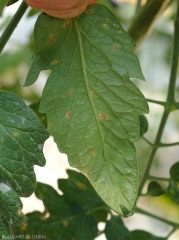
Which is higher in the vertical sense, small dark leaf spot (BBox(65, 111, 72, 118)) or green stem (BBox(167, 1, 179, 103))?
green stem (BBox(167, 1, 179, 103))

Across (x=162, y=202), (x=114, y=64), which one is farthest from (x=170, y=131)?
(x=114, y=64)

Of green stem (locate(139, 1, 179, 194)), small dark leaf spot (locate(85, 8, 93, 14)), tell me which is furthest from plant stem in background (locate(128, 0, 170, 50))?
small dark leaf spot (locate(85, 8, 93, 14))

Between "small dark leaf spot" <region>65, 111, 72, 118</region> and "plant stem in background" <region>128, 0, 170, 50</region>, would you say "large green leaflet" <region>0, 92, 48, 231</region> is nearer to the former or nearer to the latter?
"small dark leaf spot" <region>65, 111, 72, 118</region>

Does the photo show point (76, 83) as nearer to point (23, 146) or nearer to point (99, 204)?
point (23, 146)

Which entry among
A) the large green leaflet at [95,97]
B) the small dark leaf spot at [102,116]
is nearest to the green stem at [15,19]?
the large green leaflet at [95,97]

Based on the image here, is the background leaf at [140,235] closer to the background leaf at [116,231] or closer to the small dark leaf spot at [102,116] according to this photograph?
the background leaf at [116,231]

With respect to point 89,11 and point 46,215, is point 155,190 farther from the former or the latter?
point 89,11
